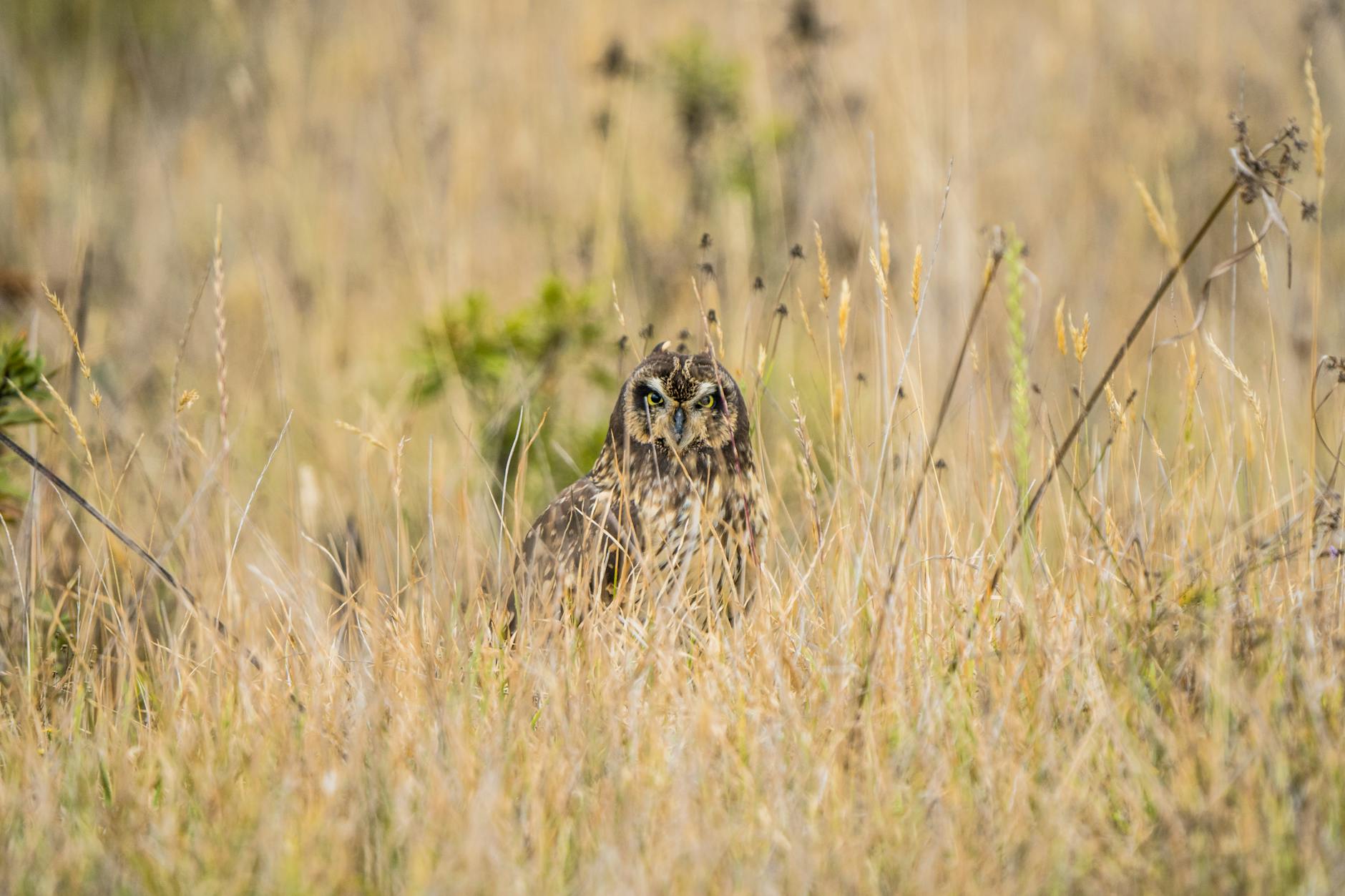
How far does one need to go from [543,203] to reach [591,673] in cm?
550

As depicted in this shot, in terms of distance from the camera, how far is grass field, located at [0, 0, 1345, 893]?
1.77 m

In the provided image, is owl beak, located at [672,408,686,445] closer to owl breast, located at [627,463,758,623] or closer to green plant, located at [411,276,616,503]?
owl breast, located at [627,463,758,623]

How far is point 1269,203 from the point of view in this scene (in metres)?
2.12

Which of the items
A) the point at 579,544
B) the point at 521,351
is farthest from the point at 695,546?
the point at 521,351

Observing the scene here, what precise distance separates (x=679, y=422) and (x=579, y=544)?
387mm

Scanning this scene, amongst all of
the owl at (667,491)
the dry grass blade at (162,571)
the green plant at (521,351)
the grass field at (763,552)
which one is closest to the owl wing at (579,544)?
the owl at (667,491)

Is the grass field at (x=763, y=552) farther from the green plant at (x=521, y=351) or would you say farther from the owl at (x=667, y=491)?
the owl at (x=667, y=491)

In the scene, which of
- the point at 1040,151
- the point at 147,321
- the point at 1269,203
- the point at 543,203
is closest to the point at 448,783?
the point at 1269,203

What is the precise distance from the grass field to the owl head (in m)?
0.15

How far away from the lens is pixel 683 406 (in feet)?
10.2

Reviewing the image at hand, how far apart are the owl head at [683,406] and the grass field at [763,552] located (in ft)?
0.49

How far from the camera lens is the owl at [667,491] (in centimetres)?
289

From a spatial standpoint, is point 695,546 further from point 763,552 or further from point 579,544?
point 579,544

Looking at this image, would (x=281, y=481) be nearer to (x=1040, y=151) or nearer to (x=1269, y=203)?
(x=1269, y=203)
